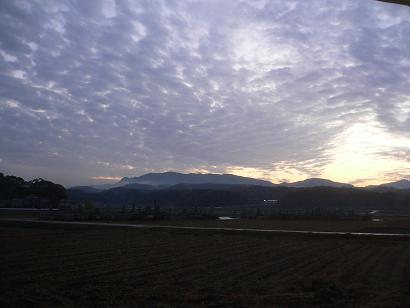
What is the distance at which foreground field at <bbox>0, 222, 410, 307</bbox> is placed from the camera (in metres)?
8.03

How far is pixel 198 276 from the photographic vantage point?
35.0ft

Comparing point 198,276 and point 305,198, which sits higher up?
point 305,198

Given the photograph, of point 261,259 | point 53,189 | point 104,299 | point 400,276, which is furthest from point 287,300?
point 53,189

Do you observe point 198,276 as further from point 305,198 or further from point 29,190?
point 305,198

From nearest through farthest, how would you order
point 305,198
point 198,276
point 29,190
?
point 198,276 → point 29,190 → point 305,198

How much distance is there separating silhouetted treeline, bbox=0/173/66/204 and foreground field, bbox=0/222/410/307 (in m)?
74.1

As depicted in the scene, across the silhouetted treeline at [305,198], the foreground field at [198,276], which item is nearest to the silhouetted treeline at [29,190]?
the silhouetted treeline at [305,198]

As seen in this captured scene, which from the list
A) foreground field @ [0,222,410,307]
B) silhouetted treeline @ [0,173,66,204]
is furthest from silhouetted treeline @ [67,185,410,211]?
foreground field @ [0,222,410,307]

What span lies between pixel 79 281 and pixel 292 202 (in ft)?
360

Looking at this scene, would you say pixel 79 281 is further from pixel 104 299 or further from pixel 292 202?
pixel 292 202

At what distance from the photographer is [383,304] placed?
25.8 ft

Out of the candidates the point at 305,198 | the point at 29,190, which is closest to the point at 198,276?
the point at 29,190

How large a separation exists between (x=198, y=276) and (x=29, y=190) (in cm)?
8446

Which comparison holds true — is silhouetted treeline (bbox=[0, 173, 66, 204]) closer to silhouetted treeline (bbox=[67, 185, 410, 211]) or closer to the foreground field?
silhouetted treeline (bbox=[67, 185, 410, 211])
